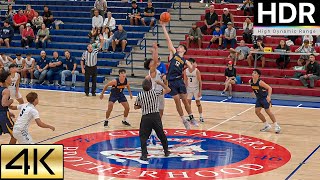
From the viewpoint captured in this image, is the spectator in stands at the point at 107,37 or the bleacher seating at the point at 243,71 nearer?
the bleacher seating at the point at 243,71

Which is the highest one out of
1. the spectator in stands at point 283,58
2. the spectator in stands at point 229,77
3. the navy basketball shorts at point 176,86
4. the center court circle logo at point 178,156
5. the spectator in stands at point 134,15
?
the spectator in stands at point 134,15

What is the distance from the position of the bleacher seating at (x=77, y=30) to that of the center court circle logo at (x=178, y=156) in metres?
10.9

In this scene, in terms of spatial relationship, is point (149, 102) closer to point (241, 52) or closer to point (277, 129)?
point (277, 129)

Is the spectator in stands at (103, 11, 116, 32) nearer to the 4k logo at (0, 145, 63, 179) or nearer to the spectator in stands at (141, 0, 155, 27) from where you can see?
the spectator in stands at (141, 0, 155, 27)

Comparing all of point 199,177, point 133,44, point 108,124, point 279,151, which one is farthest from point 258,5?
point 199,177

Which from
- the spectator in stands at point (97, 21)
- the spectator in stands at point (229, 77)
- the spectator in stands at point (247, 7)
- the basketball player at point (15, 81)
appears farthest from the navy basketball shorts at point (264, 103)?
the spectator in stands at point (97, 21)

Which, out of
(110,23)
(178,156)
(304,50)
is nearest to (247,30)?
(304,50)

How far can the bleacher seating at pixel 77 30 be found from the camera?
2472 centimetres

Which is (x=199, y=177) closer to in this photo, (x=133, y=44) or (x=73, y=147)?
(x=73, y=147)

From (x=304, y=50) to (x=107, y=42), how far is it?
9053 mm

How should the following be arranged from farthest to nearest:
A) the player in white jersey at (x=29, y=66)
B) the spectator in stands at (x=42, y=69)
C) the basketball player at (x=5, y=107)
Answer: the player in white jersey at (x=29, y=66), the spectator in stands at (x=42, y=69), the basketball player at (x=5, y=107)

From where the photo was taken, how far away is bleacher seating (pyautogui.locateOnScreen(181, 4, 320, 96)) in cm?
2025

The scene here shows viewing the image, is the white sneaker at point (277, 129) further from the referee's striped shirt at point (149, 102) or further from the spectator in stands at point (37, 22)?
the spectator in stands at point (37, 22)

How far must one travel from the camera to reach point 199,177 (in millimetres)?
9297
